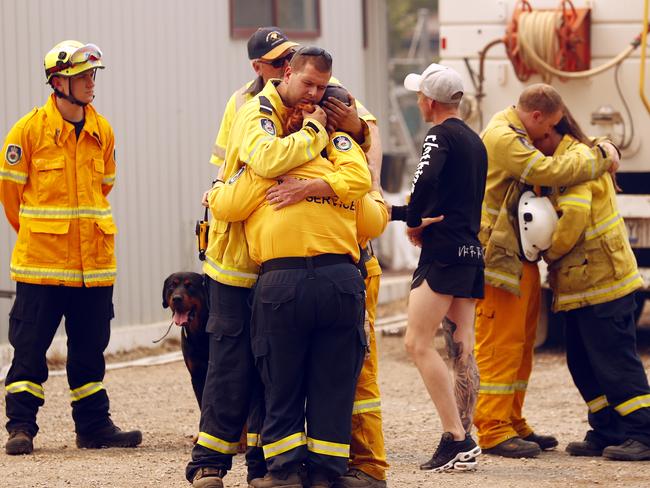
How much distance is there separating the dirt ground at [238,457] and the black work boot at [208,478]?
0.54 metres

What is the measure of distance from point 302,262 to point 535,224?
70.8 inches

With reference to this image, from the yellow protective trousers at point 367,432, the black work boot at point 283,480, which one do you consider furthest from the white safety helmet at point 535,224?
the black work boot at point 283,480

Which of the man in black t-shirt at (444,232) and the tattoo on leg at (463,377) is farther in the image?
the tattoo on leg at (463,377)

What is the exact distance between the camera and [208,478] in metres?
5.73

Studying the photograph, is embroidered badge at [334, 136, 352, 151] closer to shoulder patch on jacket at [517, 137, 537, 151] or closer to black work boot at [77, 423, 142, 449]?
shoulder patch on jacket at [517, 137, 537, 151]

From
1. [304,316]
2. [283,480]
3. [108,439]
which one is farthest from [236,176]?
[108,439]

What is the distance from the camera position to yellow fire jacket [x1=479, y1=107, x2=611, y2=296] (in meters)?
6.88

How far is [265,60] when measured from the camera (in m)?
6.63

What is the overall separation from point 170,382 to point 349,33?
4624mm

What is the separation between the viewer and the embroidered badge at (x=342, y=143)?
5711mm

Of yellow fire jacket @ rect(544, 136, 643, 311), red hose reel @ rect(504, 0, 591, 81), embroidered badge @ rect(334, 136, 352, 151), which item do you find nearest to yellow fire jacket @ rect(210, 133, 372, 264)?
embroidered badge @ rect(334, 136, 352, 151)

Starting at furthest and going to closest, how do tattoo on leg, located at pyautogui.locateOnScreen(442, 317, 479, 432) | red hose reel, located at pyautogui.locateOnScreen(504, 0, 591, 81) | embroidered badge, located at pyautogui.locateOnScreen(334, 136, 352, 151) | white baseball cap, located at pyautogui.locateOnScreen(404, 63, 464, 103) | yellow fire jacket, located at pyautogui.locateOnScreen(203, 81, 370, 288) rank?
red hose reel, located at pyautogui.locateOnScreen(504, 0, 591, 81) < tattoo on leg, located at pyautogui.locateOnScreen(442, 317, 479, 432) < white baseball cap, located at pyautogui.locateOnScreen(404, 63, 464, 103) < embroidered badge, located at pyautogui.locateOnScreen(334, 136, 352, 151) < yellow fire jacket, located at pyautogui.locateOnScreen(203, 81, 370, 288)

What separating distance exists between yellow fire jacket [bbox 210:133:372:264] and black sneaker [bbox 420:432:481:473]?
51.9 inches

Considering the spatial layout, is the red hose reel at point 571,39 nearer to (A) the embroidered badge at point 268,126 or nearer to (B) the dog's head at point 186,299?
(B) the dog's head at point 186,299
